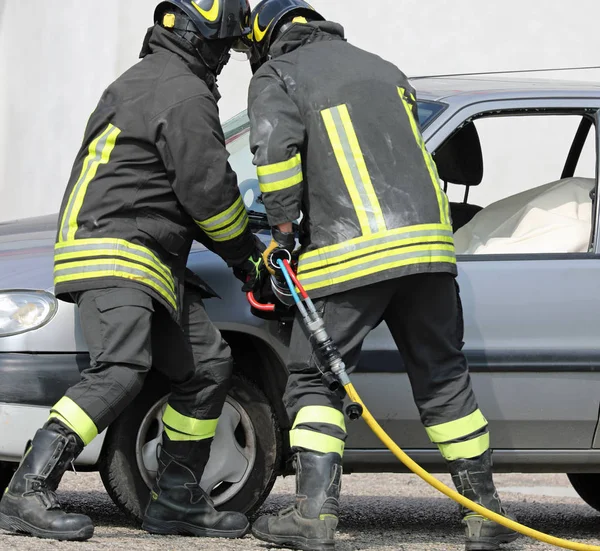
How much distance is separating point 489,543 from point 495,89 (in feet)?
5.80

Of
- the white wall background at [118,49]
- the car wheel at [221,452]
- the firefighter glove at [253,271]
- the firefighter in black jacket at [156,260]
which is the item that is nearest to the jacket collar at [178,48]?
the firefighter in black jacket at [156,260]

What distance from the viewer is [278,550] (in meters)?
4.14

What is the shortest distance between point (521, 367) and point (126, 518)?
5.27 ft

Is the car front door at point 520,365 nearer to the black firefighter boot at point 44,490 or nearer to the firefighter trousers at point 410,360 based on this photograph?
the firefighter trousers at point 410,360

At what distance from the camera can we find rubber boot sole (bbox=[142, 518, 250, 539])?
4.39 metres

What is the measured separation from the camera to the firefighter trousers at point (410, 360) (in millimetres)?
4004

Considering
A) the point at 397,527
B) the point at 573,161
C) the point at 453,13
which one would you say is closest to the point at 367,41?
the point at 453,13

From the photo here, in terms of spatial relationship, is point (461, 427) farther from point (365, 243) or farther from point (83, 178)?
point (83, 178)

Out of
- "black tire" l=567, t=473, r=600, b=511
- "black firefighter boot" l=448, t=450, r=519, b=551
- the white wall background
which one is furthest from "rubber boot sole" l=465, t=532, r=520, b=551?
the white wall background

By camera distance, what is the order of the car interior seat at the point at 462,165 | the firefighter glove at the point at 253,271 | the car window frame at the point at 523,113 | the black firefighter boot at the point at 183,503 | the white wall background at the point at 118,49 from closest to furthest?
the firefighter glove at the point at 253,271, the black firefighter boot at the point at 183,503, the car window frame at the point at 523,113, the car interior seat at the point at 462,165, the white wall background at the point at 118,49

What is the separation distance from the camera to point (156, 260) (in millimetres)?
4141

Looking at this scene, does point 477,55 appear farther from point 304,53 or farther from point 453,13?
point 304,53

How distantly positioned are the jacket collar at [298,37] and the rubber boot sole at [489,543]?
1.77 m

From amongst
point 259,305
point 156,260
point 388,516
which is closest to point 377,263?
point 259,305
